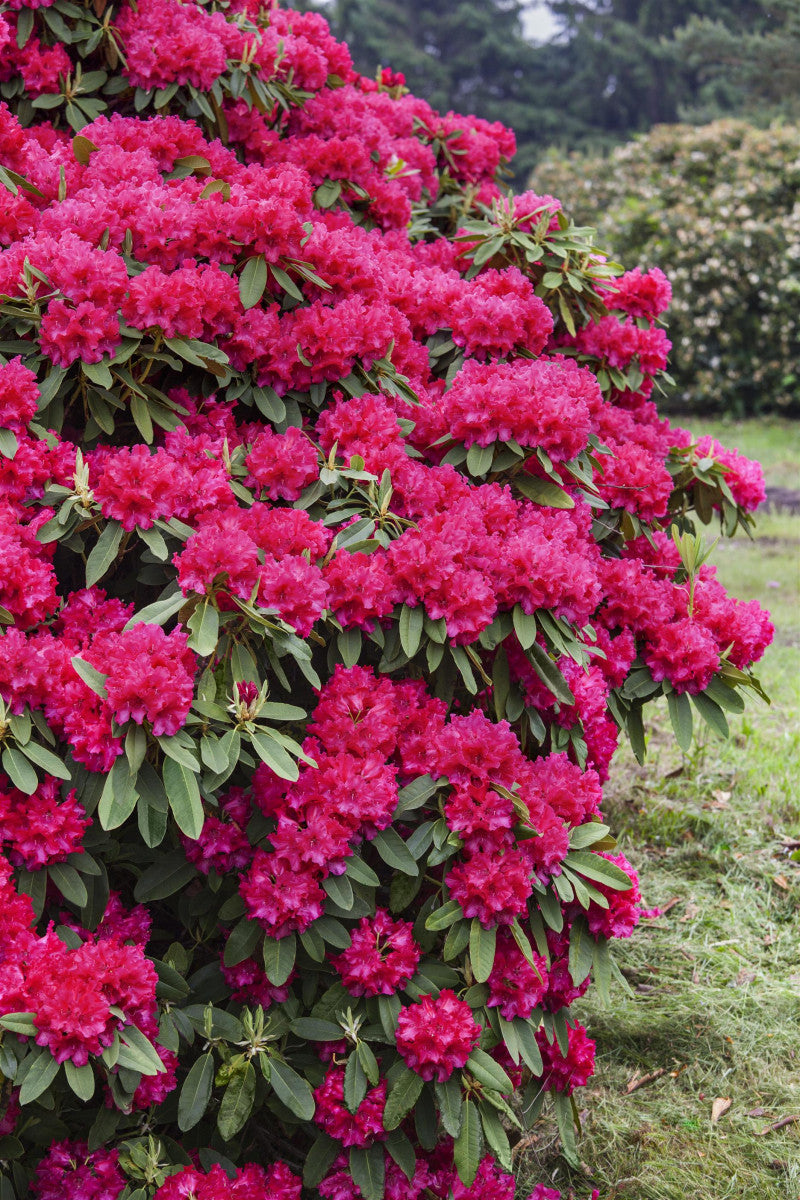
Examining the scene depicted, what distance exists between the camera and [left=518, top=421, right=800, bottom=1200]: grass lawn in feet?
7.61

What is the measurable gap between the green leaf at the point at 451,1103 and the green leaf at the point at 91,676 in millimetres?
787

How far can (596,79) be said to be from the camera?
24.0 m

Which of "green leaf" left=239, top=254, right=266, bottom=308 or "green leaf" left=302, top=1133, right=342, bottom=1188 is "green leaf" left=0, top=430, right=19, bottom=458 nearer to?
"green leaf" left=239, top=254, right=266, bottom=308

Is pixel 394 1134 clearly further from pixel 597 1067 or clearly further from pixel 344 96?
pixel 344 96

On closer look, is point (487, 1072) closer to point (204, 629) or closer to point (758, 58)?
point (204, 629)

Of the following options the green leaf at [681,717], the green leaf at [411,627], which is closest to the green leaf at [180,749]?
the green leaf at [411,627]

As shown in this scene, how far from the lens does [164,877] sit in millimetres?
1740

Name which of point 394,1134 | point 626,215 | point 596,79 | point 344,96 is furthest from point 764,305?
point 596,79

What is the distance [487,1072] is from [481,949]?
18 cm

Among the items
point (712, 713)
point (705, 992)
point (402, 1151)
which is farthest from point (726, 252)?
point (402, 1151)

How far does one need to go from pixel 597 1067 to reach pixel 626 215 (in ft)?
32.1

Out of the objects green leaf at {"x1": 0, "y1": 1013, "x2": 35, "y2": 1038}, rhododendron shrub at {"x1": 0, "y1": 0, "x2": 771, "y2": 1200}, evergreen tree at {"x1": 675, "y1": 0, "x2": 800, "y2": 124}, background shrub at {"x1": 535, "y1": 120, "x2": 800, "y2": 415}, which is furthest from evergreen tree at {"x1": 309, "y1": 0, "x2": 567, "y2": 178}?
green leaf at {"x1": 0, "y1": 1013, "x2": 35, "y2": 1038}

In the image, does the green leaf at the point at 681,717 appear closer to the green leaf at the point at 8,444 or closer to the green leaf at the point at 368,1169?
the green leaf at the point at 368,1169

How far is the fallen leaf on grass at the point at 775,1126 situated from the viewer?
7.86 feet
